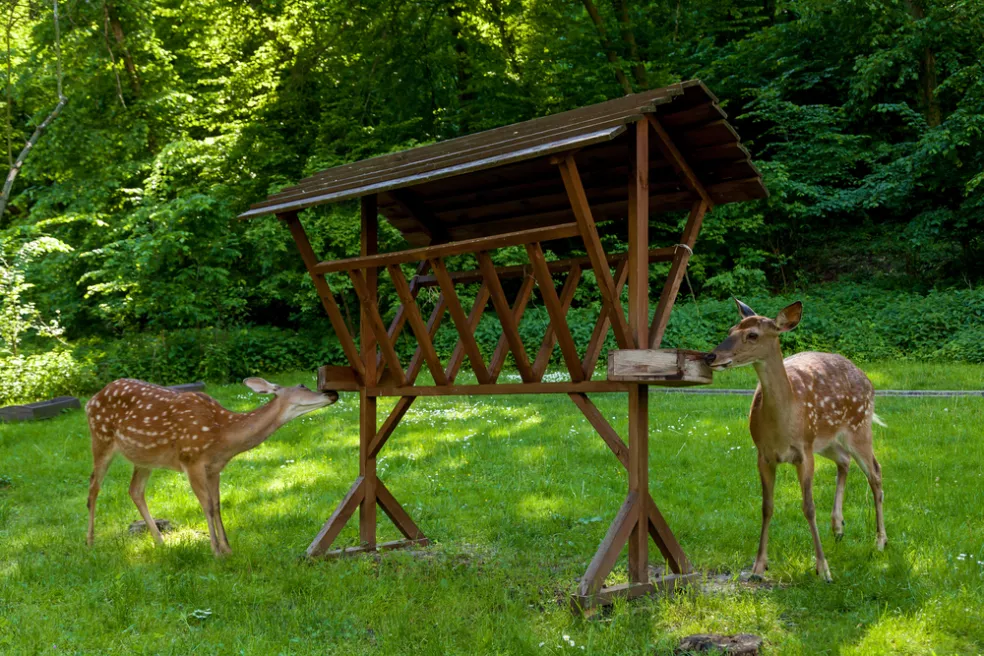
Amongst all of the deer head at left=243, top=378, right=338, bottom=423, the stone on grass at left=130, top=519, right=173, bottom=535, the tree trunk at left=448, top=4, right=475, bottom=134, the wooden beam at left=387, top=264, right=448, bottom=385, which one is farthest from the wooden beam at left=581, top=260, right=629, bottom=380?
the tree trunk at left=448, top=4, right=475, bottom=134

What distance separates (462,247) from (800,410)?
89.9 inches

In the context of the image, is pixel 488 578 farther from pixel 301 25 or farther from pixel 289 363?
pixel 301 25

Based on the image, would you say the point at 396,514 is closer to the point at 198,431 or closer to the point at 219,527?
the point at 219,527

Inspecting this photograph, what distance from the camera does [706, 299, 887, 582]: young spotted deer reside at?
524 centimetres

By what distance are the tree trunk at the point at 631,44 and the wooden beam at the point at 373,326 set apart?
14.7 metres

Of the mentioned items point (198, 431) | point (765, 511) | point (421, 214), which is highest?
point (421, 214)

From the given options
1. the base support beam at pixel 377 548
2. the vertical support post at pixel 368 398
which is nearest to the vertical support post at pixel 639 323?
the base support beam at pixel 377 548

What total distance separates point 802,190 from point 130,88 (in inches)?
580

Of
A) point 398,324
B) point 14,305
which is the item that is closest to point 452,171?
point 398,324

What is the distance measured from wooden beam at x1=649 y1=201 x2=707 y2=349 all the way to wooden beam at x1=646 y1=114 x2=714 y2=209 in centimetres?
16

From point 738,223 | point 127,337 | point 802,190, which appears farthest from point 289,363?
point 802,190

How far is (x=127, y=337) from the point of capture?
59.2 feet

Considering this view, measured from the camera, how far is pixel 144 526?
7.49 meters

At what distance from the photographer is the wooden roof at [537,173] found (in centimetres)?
516
